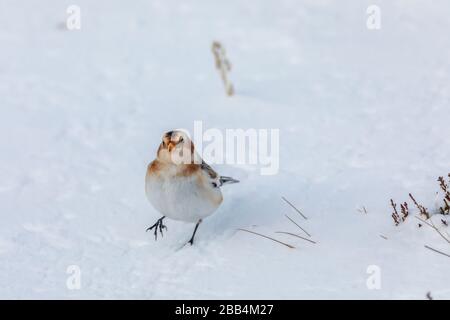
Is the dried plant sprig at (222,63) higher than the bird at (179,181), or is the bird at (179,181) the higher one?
the dried plant sprig at (222,63)

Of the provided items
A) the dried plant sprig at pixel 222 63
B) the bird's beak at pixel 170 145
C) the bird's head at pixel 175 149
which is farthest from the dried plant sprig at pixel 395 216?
the dried plant sprig at pixel 222 63

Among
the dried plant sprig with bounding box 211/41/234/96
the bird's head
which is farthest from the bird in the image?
the dried plant sprig with bounding box 211/41/234/96

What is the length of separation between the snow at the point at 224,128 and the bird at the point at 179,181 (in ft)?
1.07

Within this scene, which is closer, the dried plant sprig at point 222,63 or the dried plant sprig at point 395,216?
the dried plant sprig at point 395,216

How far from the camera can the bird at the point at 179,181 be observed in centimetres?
439

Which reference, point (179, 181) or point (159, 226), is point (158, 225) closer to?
point (159, 226)

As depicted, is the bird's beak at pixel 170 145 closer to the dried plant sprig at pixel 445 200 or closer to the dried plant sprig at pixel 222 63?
the dried plant sprig at pixel 445 200

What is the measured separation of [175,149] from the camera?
14.4 ft

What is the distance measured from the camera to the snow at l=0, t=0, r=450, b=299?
14.1ft

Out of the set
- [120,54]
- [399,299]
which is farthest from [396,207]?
[120,54]

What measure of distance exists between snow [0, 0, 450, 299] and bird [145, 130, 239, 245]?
0.33m

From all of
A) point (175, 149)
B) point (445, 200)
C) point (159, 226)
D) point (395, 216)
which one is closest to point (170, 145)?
point (175, 149)

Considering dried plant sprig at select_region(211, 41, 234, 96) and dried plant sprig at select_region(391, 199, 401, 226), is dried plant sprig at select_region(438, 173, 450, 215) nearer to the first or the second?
dried plant sprig at select_region(391, 199, 401, 226)
